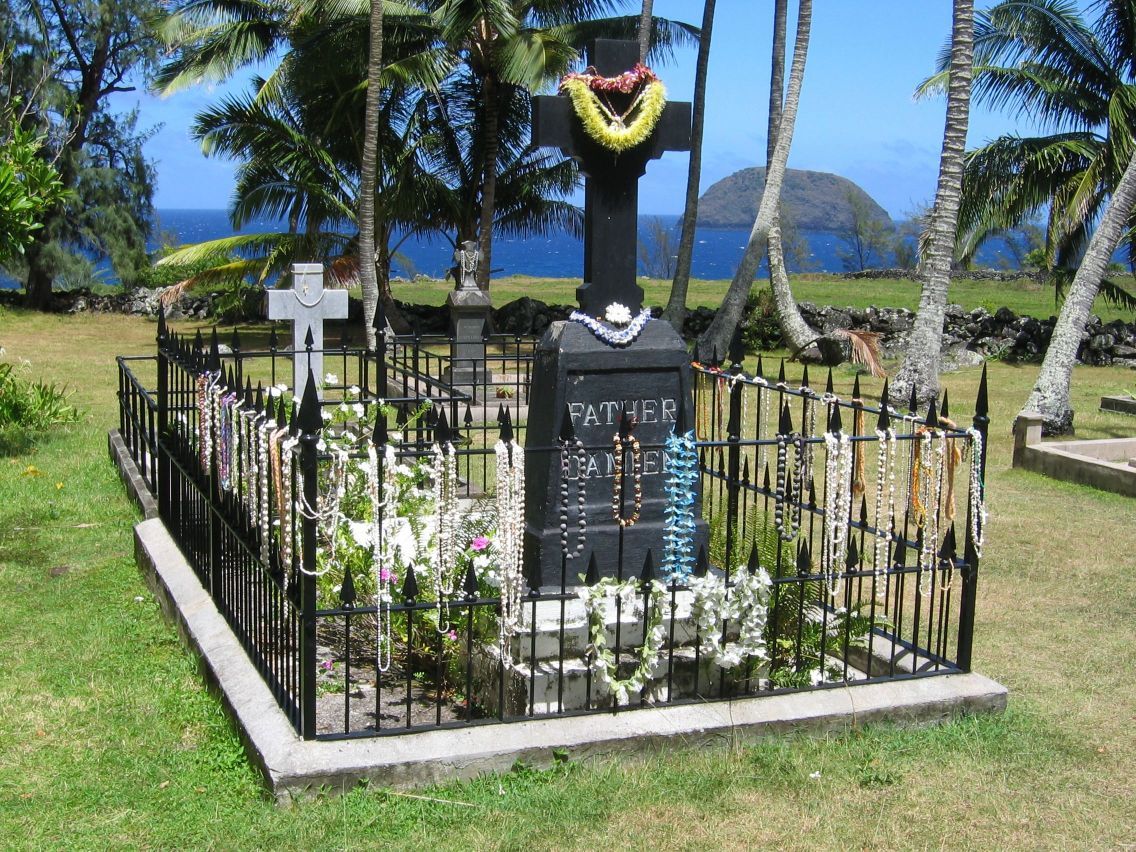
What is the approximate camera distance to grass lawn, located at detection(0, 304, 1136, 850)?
170 inches

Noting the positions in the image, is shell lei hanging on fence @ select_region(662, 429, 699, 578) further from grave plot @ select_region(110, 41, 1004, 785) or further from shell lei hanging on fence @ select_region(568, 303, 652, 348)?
shell lei hanging on fence @ select_region(568, 303, 652, 348)

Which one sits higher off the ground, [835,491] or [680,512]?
[835,491]

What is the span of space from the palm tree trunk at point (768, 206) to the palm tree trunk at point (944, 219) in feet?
8.14

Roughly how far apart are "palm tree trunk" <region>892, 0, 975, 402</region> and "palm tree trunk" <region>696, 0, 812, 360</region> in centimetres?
248

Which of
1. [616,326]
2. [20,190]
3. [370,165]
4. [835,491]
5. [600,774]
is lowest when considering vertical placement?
[600,774]

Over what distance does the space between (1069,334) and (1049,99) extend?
25.1 feet

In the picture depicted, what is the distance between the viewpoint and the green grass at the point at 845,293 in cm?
2716

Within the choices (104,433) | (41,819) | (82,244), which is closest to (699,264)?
(82,244)

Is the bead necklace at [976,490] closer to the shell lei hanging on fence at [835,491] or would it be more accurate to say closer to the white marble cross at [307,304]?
the shell lei hanging on fence at [835,491]

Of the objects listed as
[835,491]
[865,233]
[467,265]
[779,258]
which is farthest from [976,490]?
[865,233]

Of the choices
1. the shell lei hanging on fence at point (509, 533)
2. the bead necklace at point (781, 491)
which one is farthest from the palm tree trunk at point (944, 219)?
the shell lei hanging on fence at point (509, 533)

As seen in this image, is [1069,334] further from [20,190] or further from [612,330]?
[20,190]

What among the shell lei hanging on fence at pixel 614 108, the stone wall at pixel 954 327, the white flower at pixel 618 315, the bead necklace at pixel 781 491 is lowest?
the bead necklace at pixel 781 491

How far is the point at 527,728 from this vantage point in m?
4.81
